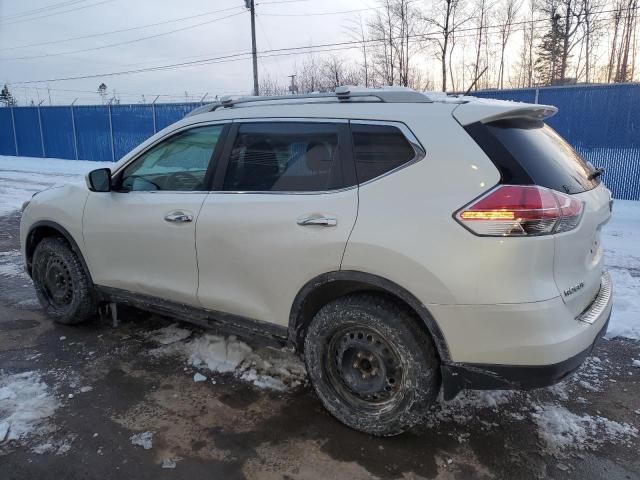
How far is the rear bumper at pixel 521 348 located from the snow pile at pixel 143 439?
5.45ft

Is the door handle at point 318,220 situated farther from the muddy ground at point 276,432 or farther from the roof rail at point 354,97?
the muddy ground at point 276,432

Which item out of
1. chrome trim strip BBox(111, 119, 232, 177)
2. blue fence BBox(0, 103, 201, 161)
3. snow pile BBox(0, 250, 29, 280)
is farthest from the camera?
blue fence BBox(0, 103, 201, 161)

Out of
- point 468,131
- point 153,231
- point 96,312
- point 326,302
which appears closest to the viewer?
point 468,131

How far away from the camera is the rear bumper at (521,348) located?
7.53ft

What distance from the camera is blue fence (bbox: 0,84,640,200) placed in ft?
32.3

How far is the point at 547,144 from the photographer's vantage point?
108 inches

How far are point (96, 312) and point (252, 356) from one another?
1.56 meters

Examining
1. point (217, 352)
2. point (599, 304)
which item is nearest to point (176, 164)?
point (217, 352)

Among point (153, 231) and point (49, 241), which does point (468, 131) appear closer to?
point (153, 231)

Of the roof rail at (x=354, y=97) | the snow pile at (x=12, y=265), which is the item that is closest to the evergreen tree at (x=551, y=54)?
the snow pile at (x=12, y=265)

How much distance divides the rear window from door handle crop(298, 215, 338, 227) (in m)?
0.85

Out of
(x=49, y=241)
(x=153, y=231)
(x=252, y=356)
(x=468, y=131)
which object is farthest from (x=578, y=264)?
(x=49, y=241)

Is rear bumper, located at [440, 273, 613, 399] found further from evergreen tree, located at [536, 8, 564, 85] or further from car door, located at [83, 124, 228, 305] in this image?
evergreen tree, located at [536, 8, 564, 85]

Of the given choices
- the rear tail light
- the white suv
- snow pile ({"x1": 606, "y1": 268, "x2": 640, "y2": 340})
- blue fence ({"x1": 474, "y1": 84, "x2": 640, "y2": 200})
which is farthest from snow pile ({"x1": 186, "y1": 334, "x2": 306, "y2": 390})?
blue fence ({"x1": 474, "y1": 84, "x2": 640, "y2": 200})
